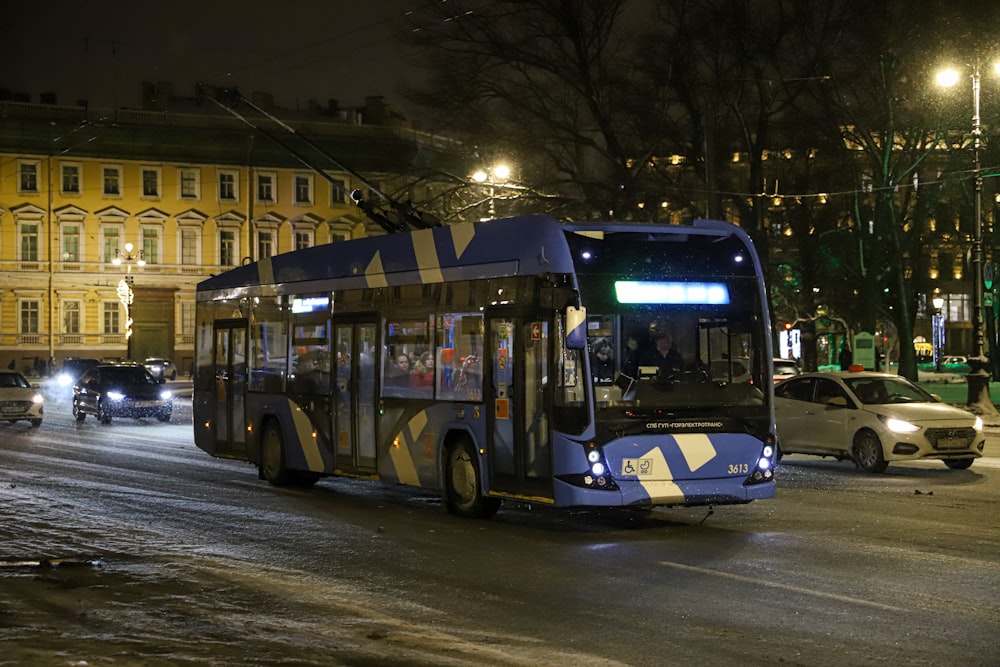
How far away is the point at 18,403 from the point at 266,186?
55.3m

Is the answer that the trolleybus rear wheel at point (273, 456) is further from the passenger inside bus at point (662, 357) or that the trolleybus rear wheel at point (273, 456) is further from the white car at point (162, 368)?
the white car at point (162, 368)

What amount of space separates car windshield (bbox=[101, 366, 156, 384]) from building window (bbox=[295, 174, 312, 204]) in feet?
169

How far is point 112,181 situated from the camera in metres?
85.5

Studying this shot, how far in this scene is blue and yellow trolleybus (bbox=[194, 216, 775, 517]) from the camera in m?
13.4

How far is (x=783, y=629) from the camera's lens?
8.77m

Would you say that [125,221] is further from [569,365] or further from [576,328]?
[576,328]

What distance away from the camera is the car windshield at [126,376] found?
127ft

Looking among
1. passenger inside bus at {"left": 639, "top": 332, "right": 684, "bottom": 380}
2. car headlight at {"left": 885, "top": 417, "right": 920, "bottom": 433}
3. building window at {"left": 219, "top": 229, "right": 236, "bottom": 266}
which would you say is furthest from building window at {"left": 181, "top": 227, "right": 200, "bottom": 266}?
passenger inside bus at {"left": 639, "top": 332, "right": 684, "bottom": 380}

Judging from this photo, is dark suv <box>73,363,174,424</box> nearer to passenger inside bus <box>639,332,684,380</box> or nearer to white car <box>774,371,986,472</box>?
white car <box>774,371,986,472</box>

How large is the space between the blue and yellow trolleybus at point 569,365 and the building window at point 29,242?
71.8 metres

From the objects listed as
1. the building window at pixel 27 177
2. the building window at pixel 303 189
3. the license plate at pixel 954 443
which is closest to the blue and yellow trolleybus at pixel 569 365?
the license plate at pixel 954 443

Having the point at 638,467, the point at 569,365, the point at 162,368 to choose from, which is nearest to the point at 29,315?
the point at 162,368

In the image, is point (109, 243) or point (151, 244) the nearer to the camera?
point (109, 243)

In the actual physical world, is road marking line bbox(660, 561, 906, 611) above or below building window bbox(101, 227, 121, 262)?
below
